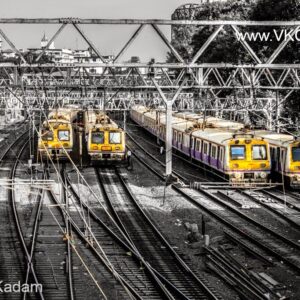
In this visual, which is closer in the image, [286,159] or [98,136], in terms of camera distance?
[286,159]

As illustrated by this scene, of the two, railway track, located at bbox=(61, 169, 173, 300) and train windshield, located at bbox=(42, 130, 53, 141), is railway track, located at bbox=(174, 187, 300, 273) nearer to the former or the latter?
railway track, located at bbox=(61, 169, 173, 300)

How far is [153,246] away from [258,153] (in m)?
12.1

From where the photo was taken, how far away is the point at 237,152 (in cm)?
2964

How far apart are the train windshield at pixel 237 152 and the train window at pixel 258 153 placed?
0.44 meters

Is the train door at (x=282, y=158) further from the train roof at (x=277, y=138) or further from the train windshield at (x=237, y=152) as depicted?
the train windshield at (x=237, y=152)

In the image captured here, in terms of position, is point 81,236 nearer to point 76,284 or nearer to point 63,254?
point 63,254

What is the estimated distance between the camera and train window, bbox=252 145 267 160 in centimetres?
2970

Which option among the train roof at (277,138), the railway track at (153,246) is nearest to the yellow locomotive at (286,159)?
the train roof at (277,138)

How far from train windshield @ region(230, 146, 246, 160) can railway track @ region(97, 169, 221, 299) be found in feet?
15.6

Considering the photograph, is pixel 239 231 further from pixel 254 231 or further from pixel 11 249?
pixel 11 249

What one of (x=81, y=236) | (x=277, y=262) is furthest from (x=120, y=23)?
(x=277, y=262)

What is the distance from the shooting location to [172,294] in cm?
1450

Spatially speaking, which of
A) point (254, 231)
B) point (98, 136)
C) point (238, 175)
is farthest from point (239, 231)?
point (98, 136)

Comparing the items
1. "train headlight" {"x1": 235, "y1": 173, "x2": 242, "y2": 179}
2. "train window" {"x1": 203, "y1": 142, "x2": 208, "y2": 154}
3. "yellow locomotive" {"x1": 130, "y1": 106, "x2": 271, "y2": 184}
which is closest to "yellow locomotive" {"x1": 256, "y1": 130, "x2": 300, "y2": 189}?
"yellow locomotive" {"x1": 130, "y1": 106, "x2": 271, "y2": 184}
